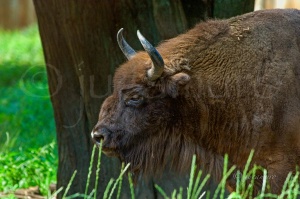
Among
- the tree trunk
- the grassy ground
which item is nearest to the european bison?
the tree trunk

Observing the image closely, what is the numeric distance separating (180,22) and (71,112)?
1415mm

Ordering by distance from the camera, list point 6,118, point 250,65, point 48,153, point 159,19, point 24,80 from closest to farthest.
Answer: point 250,65, point 159,19, point 48,153, point 6,118, point 24,80

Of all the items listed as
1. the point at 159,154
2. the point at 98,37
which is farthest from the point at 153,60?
the point at 98,37

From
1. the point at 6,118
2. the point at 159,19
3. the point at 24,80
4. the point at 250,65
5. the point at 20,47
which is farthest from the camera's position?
the point at 20,47

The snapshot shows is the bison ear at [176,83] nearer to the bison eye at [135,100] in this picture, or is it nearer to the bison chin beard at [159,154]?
the bison eye at [135,100]

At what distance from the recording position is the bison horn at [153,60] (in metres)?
6.11

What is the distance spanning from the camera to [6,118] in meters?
11.2

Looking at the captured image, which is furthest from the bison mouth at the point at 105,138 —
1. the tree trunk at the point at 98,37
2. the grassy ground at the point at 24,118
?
the grassy ground at the point at 24,118

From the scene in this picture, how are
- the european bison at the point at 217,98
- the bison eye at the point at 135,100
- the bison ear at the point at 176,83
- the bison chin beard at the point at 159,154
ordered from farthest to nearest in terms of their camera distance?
the bison chin beard at the point at 159,154, the bison eye at the point at 135,100, the bison ear at the point at 176,83, the european bison at the point at 217,98

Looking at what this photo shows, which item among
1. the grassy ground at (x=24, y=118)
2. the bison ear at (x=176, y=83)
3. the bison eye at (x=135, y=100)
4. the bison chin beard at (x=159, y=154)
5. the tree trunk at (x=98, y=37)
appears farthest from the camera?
the grassy ground at (x=24, y=118)

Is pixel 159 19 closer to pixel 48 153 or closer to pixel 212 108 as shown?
pixel 212 108

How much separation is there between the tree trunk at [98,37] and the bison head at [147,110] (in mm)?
872

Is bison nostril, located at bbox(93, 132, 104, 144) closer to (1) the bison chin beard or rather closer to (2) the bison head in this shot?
(2) the bison head

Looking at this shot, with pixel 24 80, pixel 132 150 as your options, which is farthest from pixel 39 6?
pixel 24 80
